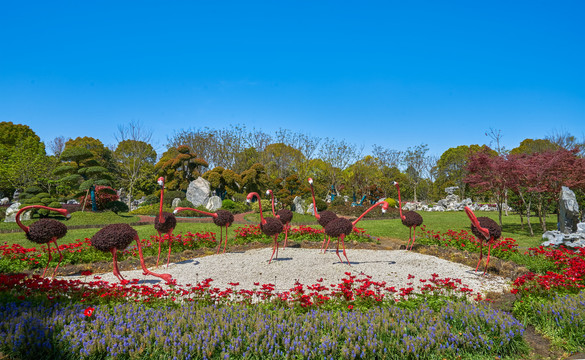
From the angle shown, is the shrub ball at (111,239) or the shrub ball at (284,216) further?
the shrub ball at (284,216)

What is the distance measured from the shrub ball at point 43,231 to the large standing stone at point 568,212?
575 inches

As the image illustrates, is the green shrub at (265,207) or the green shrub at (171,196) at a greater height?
the green shrub at (171,196)

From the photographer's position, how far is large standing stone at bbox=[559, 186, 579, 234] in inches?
436

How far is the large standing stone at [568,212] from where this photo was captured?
36.3ft

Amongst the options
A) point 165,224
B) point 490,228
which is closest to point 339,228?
point 490,228

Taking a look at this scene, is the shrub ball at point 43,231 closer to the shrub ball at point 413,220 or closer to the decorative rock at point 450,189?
the shrub ball at point 413,220

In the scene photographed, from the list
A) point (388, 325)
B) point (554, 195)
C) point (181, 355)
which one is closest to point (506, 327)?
point (388, 325)

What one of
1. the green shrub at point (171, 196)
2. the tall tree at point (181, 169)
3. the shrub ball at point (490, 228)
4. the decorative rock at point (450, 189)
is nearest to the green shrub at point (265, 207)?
the green shrub at point (171, 196)

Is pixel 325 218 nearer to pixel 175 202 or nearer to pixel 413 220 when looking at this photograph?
pixel 413 220

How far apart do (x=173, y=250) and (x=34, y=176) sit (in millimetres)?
21671

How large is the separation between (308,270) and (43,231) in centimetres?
521

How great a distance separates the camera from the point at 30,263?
292 inches

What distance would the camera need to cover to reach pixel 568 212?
1127cm

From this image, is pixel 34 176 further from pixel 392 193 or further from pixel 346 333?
pixel 392 193
